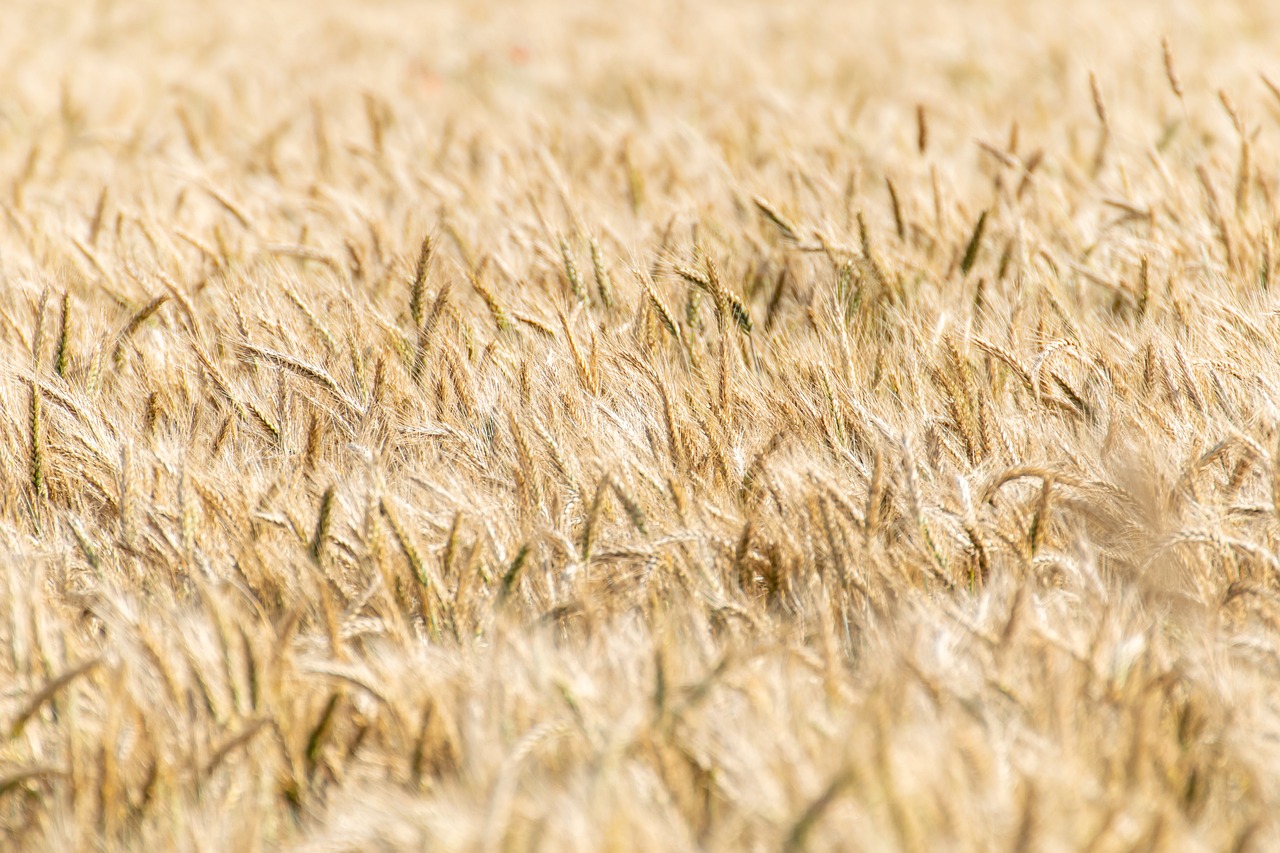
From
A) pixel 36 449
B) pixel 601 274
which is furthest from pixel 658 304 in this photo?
pixel 36 449

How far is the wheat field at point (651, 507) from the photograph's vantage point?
45.9 inches

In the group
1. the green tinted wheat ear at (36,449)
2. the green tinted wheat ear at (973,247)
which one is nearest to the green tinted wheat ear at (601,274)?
the green tinted wheat ear at (973,247)

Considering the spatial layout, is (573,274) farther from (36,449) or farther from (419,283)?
(36,449)

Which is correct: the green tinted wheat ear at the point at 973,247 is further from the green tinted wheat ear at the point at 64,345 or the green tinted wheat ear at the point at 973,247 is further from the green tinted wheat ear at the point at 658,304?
the green tinted wheat ear at the point at 64,345

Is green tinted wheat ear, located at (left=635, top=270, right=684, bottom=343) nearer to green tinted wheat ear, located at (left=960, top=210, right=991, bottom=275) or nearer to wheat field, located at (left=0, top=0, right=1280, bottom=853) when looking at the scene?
wheat field, located at (left=0, top=0, right=1280, bottom=853)

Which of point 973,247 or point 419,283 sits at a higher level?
point 419,283

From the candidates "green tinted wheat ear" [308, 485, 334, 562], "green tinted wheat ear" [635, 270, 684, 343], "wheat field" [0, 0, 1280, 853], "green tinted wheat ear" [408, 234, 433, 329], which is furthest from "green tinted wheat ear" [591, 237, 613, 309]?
"green tinted wheat ear" [308, 485, 334, 562]

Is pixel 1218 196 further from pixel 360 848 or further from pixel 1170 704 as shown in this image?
pixel 360 848

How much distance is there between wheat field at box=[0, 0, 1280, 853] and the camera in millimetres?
1166

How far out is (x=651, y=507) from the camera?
1653 millimetres

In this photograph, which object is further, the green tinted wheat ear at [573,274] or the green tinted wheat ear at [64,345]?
the green tinted wheat ear at [573,274]

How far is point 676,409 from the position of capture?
1.82 m

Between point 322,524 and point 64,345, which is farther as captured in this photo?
point 64,345

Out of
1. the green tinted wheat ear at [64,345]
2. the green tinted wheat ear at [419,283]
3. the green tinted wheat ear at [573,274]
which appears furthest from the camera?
the green tinted wheat ear at [573,274]
